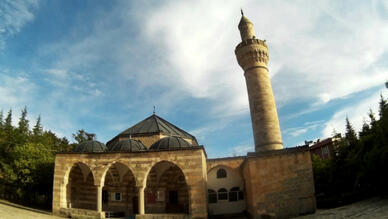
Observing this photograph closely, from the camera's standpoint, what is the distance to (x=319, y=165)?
21234 mm

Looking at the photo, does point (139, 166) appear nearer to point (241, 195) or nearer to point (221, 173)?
point (221, 173)

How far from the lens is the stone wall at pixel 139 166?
1488 centimetres

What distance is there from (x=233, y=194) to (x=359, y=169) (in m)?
8.31

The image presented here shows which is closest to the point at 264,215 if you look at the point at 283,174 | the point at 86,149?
the point at 283,174

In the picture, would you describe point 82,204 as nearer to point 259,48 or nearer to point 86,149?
point 86,149

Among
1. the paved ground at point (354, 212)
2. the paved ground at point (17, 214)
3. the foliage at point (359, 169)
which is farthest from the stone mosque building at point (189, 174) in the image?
the foliage at point (359, 169)

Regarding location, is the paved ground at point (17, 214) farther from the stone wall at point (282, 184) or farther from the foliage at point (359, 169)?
the foliage at point (359, 169)

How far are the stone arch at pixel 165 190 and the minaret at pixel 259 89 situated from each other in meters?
6.62

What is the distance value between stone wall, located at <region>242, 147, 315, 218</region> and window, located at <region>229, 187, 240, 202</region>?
433 centimetres

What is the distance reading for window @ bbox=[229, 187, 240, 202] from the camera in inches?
725

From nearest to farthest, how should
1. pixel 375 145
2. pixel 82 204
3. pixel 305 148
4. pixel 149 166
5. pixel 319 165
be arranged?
pixel 375 145
pixel 305 148
pixel 149 166
pixel 82 204
pixel 319 165

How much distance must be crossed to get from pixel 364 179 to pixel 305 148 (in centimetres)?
414

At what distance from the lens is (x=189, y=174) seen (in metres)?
15.2

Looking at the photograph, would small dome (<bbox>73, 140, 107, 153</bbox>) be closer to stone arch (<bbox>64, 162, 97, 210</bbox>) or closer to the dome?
stone arch (<bbox>64, 162, 97, 210</bbox>)
